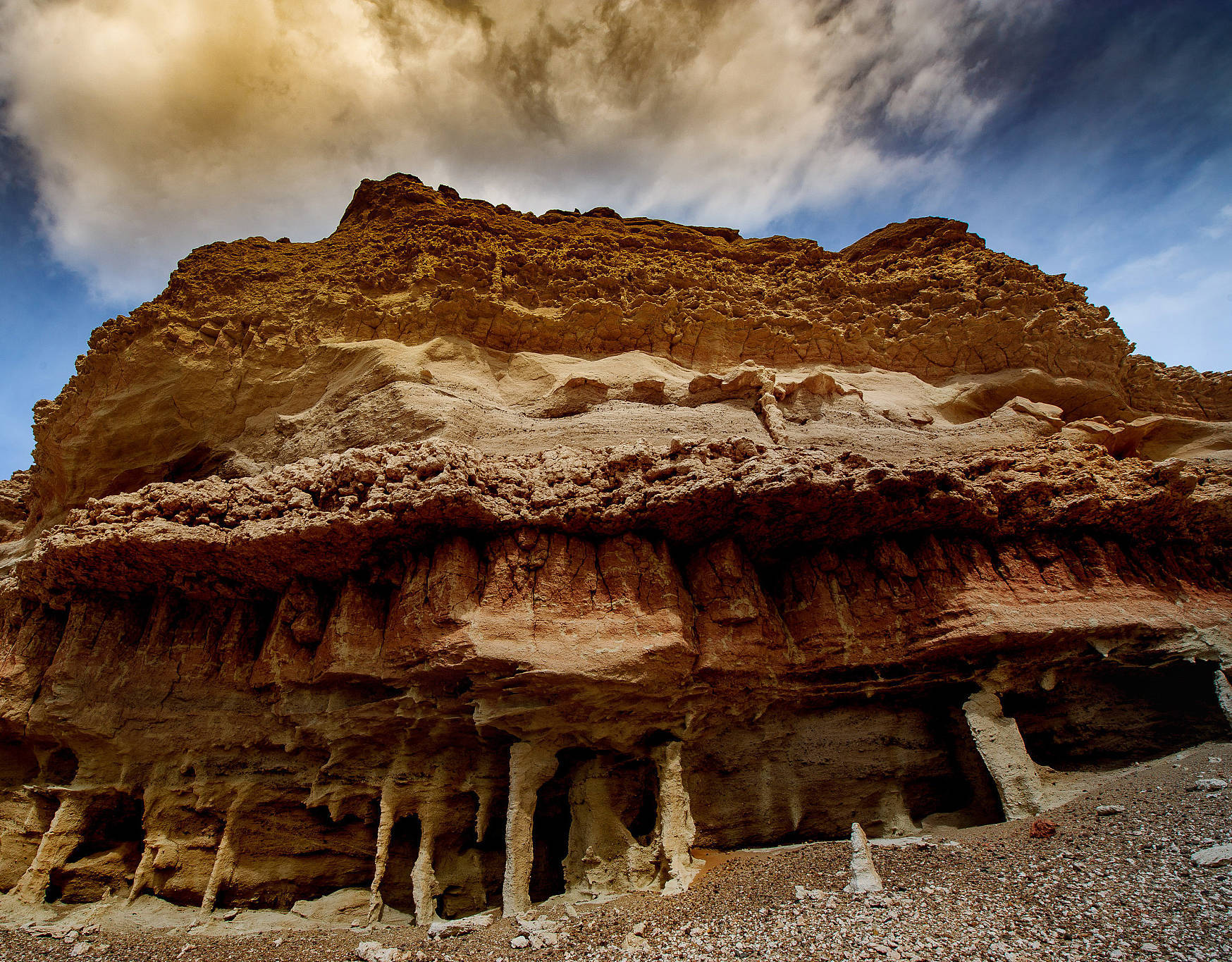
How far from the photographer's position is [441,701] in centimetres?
773

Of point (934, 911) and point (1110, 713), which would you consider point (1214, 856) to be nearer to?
point (934, 911)

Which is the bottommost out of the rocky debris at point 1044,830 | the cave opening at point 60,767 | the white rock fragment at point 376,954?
the white rock fragment at point 376,954

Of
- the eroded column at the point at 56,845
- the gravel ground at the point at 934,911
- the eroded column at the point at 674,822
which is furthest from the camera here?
the eroded column at the point at 56,845

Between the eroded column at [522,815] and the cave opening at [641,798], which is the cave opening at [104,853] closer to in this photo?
the eroded column at [522,815]

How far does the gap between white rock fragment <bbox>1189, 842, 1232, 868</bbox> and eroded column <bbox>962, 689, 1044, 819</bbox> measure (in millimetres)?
2074

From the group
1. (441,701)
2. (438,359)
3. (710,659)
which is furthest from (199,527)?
(710,659)

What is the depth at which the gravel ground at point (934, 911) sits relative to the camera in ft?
15.6

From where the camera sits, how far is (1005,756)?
25.8ft

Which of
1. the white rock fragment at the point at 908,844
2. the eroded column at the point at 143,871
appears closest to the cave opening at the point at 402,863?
the eroded column at the point at 143,871

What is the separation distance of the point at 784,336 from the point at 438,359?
766cm

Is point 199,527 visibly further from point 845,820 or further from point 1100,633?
point 1100,633

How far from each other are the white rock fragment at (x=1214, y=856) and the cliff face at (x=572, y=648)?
2150 mm

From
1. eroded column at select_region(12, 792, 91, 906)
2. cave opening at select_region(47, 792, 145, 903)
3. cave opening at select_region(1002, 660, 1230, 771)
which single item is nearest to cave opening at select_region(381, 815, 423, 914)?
cave opening at select_region(47, 792, 145, 903)

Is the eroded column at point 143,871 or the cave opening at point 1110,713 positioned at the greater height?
the cave opening at point 1110,713
